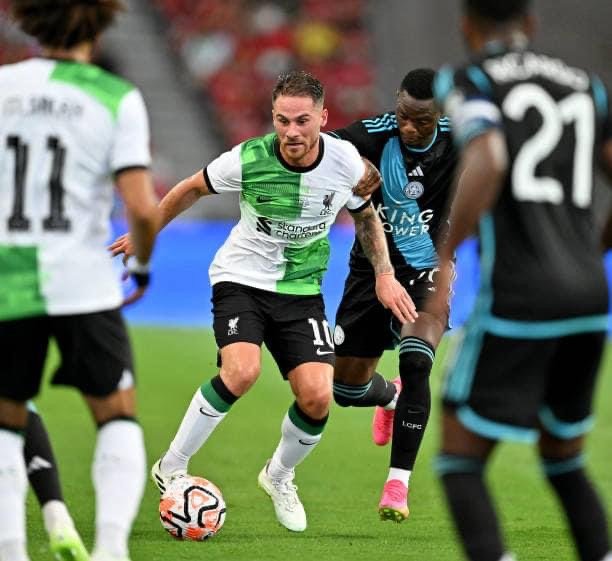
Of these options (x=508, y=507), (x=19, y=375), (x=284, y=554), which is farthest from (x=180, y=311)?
(x=19, y=375)

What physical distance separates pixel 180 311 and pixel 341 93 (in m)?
7.92

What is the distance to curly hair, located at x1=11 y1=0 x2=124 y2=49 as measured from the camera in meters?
4.57

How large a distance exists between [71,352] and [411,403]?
2.75 meters

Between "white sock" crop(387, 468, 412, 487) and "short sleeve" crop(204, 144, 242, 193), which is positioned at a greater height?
"short sleeve" crop(204, 144, 242, 193)

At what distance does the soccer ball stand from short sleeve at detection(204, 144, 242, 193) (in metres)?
1.47

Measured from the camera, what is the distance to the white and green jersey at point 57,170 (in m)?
4.55

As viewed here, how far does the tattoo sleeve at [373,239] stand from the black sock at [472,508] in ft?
8.61

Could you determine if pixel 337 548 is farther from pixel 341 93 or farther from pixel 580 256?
pixel 341 93

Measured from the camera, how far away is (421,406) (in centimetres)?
706

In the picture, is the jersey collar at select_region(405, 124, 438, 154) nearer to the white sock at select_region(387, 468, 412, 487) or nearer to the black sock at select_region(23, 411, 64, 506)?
the white sock at select_region(387, 468, 412, 487)

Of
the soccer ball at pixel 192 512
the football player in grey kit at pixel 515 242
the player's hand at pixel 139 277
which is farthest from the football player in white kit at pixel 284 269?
the football player in grey kit at pixel 515 242

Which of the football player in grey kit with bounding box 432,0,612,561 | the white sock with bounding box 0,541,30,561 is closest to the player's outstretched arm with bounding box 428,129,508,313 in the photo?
the football player in grey kit with bounding box 432,0,612,561

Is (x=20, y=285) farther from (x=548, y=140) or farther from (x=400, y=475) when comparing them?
(x=400, y=475)

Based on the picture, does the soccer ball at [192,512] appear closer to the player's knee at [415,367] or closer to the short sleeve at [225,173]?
the player's knee at [415,367]
